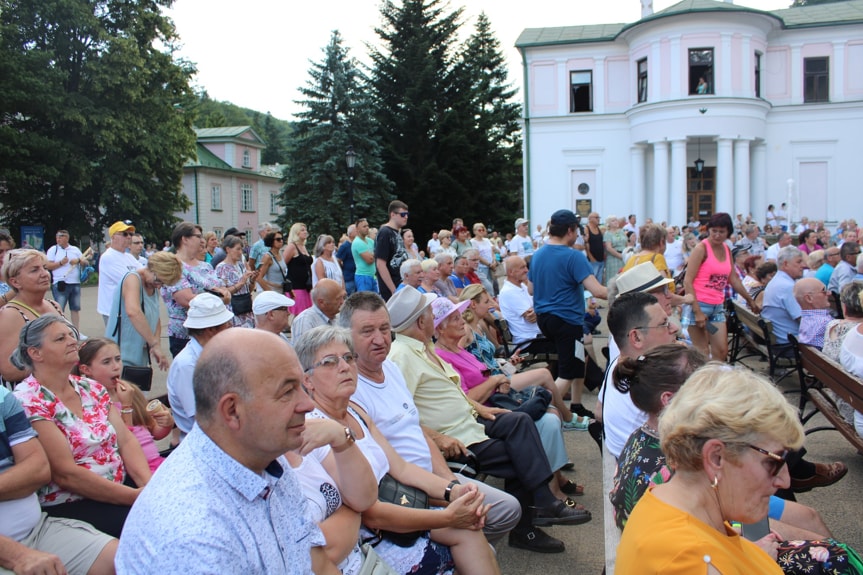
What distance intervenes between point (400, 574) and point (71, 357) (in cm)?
195

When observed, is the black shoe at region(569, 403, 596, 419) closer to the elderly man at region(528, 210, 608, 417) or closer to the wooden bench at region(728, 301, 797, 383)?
the elderly man at region(528, 210, 608, 417)

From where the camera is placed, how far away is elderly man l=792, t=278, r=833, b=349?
6.97 metres

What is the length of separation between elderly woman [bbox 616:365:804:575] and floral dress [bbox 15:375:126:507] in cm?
252

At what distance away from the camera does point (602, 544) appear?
13.7 feet

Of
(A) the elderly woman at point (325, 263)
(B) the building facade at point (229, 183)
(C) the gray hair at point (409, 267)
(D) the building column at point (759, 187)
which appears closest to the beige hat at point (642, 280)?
(C) the gray hair at point (409, 267)

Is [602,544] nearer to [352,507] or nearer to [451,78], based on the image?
[352,507]

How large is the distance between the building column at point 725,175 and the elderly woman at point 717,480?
31.0 metres

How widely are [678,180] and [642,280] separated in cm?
2761

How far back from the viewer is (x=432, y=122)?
3591 cm

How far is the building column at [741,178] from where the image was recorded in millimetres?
30578

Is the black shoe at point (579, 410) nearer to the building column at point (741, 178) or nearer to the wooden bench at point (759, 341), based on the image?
the wooden bench at point (759, 341)

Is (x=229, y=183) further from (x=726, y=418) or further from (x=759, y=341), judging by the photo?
(x=726, y=418)

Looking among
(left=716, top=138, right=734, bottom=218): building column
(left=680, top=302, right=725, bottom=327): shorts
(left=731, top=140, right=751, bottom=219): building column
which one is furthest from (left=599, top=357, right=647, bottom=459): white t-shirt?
(left=731, top=140, right=751, bottom=219): building column

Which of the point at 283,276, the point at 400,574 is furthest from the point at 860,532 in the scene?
the point at 283,276
